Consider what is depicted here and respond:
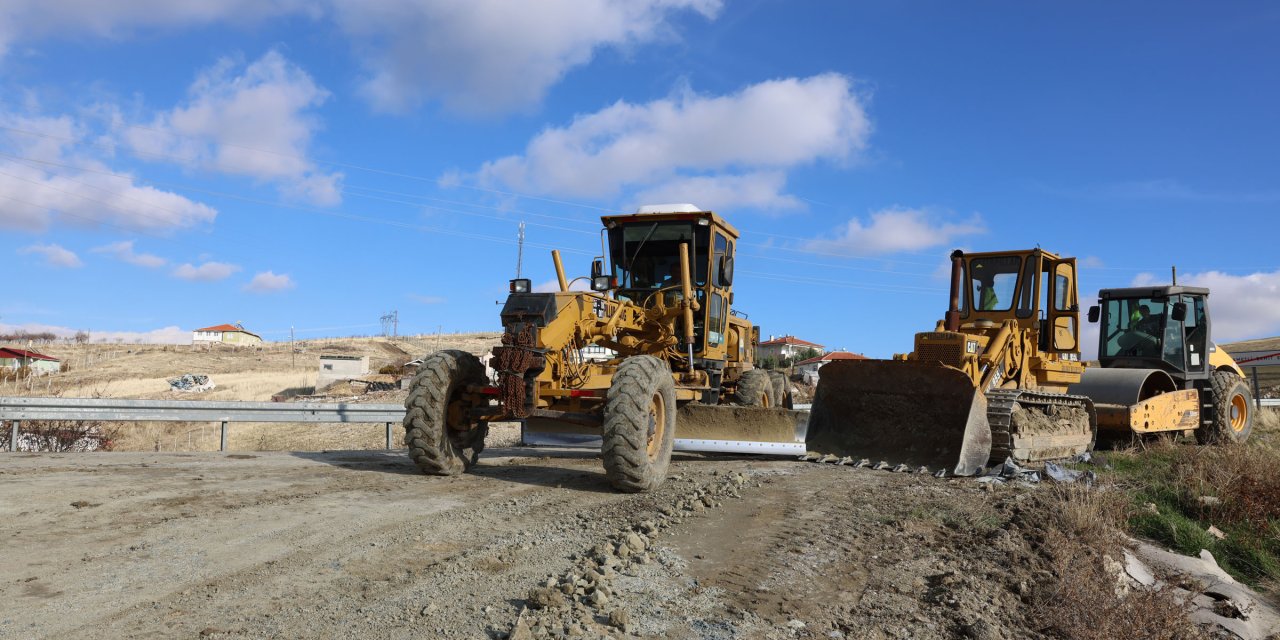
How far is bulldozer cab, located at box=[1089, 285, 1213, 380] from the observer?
1466cm

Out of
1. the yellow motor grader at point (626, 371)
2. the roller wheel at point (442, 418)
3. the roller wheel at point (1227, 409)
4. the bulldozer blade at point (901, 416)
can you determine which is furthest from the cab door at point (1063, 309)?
the roller wheel at point (442, 418)

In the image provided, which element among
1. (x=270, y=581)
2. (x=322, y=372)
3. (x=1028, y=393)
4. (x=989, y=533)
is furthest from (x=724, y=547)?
(x=322, y=372)

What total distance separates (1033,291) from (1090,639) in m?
8.61

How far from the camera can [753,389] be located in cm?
1261

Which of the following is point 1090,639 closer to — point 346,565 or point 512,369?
point 346,565

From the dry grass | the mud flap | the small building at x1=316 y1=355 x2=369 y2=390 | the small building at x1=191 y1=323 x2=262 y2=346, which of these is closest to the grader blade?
the mud flap

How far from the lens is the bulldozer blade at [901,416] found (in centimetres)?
993

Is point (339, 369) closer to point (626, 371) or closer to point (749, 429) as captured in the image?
point (749, 429)

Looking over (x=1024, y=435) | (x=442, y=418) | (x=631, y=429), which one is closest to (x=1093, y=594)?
(x=631, y=429)

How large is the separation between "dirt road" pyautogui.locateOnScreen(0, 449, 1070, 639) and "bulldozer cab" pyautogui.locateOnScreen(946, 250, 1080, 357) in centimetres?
463

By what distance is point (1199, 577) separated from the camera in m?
6.72

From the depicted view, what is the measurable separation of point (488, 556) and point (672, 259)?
→ 6.85 m

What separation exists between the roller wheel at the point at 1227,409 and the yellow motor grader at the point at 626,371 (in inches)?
316

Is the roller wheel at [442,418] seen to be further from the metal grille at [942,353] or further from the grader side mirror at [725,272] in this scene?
the metal grille at [942,353]
